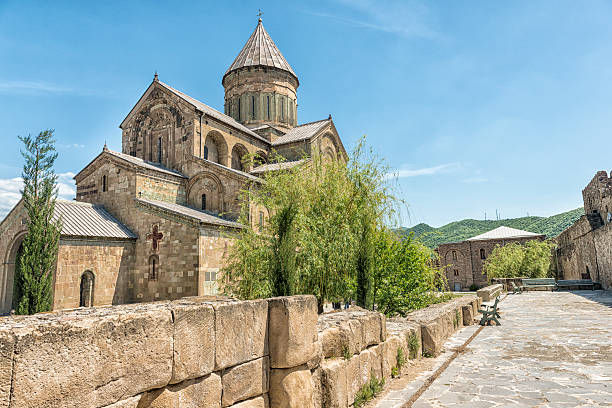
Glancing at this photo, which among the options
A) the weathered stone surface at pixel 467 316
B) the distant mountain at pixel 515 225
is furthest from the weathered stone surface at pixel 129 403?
the distant mountain at pixel 515 225

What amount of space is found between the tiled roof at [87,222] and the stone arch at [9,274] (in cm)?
137

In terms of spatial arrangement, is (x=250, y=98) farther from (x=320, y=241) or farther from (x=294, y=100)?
(x=320, y=241)

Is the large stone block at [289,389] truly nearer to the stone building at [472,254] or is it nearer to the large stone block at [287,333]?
the large stone block at [287,333]

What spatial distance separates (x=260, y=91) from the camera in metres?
23.7

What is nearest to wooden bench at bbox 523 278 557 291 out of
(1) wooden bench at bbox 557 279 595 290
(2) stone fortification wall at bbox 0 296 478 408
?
(1) wooden bench at bbox 557 279 595 290

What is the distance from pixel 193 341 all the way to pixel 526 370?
4285mm

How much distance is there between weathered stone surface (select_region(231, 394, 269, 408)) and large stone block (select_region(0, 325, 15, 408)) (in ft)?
4.45

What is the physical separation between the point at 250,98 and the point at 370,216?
18.5 meters

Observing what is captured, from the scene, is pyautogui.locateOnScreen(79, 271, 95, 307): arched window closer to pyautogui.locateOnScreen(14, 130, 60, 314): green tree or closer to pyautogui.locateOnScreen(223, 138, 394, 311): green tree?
pyautogui.locateOnScreen(14, 130, 60, 314): green tree

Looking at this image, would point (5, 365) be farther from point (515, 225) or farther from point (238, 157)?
point (515, 225)

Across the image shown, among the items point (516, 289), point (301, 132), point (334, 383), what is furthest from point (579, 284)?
point (334, 383)

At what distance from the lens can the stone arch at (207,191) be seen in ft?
53.9

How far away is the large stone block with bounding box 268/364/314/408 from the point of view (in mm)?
2786

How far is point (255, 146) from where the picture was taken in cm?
2105
